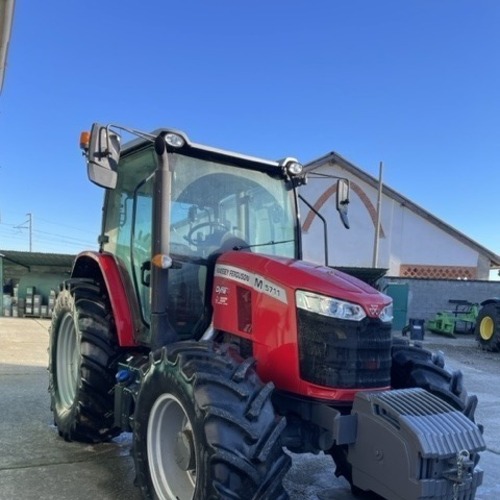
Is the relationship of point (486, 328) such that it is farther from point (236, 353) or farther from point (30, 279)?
point (30, 279)

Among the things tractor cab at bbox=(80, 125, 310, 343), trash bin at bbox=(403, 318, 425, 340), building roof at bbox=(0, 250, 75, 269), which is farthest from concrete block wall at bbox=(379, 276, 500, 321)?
tractor cab at bbox=(80, 125, 310, 343)

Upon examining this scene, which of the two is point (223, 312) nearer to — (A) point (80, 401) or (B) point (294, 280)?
(B) point (294, 280)

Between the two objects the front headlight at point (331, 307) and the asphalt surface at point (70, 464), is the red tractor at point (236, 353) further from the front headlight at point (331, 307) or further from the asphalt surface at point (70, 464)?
the asphalt surface at point (70, 464)

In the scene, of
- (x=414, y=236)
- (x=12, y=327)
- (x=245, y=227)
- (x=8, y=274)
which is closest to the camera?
(x=245, y=227)

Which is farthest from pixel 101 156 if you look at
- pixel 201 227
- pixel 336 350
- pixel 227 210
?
pixel 336 350

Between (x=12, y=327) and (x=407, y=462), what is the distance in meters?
11.9

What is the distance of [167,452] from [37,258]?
1401 centimetres

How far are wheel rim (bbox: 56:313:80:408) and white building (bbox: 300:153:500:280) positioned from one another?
18453 millimetres

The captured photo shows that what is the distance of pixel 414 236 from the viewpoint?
22.9m

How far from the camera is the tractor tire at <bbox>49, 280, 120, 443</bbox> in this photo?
3812 mm

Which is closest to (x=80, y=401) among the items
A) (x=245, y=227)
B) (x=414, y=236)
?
(x=245, y=227)

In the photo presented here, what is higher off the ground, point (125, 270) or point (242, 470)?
point (125, 270)

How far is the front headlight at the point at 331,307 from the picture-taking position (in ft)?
8.67

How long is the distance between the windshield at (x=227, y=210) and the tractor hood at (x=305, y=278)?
0.38 metres
